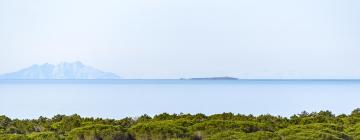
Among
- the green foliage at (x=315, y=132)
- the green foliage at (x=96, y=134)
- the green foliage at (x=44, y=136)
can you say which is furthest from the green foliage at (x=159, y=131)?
the green foliage at (x=315, y=132)

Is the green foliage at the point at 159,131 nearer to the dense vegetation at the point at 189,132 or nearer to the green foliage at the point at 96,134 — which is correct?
the dense vegetation at the point at 189,132

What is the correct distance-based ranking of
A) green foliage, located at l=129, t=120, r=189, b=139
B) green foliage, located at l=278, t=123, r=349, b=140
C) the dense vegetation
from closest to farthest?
1. green foliage, located at l=278, t=123, r=349, b=140
2. the dense vegetation
3. green foliage, located at l=129, t=120, r=189, b=139

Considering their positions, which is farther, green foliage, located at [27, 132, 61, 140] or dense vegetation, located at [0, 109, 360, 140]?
green foliage, located at [27, 132, 61, 140]

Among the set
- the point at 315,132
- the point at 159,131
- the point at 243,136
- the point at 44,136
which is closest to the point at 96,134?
the point at 44,136

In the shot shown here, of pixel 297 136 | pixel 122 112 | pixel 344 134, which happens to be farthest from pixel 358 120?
pixel 122 112

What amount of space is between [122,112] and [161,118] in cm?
4871

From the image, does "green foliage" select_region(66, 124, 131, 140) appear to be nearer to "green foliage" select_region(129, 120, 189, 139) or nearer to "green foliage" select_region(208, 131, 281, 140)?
→ "green foliage" select_region(129, 120, 189, 139)

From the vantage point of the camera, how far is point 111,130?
19.2m

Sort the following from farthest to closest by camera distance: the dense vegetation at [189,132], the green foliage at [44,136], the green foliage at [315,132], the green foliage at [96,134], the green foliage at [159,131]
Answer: the green foliage at [96,134], the green foliage at [159,131], the green foliage at [44,136], the dense vegetation at [189,132], the green foliage at [315,132]

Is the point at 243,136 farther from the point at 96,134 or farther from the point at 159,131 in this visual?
the point at 96,134

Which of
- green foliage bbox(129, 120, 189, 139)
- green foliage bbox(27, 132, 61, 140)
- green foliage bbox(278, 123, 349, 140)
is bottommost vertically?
green foliage bbox(27, 132, 61, 140)

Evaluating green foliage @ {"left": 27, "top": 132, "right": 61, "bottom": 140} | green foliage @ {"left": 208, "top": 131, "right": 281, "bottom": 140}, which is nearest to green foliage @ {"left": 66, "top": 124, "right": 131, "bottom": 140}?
green foliage @ {"left": 27, "top": 132, "right": 61, "bottom": 140}

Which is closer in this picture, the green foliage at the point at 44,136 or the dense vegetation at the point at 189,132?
the dense vegetation at the point at 189,132

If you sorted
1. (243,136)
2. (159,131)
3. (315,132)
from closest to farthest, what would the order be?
(243,136) < (315,132) < (159,131)
